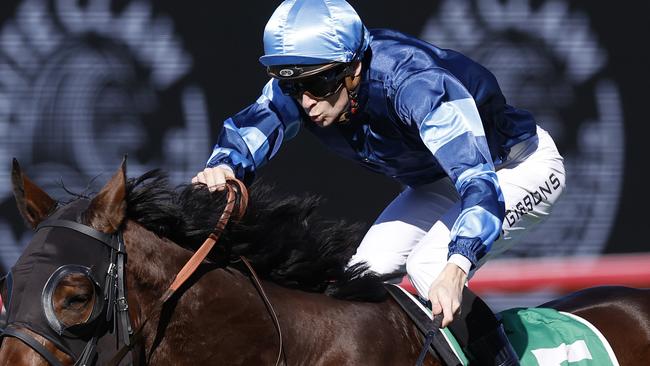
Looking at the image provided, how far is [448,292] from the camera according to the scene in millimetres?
2139

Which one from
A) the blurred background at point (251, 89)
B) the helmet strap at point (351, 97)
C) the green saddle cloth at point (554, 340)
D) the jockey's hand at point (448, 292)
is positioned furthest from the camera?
the blurred background at point (251, 89)

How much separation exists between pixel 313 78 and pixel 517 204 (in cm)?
63

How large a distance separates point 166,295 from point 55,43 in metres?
2.99

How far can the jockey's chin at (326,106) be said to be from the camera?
8.20 feet

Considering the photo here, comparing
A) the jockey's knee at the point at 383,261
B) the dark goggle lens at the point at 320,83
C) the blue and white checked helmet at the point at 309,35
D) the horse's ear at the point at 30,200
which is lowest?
the jockey's knee at the point at 383,261

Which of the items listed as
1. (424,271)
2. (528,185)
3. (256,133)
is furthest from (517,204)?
(256,133)

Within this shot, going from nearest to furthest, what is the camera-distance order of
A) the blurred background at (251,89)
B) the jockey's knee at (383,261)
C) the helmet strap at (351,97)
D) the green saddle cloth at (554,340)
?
1. the helmet strap at (351,97)
2. the green saddle cloth at (554,340)
3. the jockey's knee at (383,261)
4. the blurred background at (251,89)

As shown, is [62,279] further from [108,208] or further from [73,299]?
[108,208]

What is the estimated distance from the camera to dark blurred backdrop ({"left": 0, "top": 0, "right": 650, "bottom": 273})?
4.91 m

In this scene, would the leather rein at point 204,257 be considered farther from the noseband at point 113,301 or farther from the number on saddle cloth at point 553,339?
the number on saddle cloth at point 553,339

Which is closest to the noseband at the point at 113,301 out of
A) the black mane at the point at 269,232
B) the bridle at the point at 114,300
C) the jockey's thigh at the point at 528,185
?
the bridle at the point at 114,300

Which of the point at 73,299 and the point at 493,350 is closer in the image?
the point at 73,299

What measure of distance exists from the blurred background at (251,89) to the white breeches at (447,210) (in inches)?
80.4

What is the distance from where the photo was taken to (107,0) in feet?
16.2
